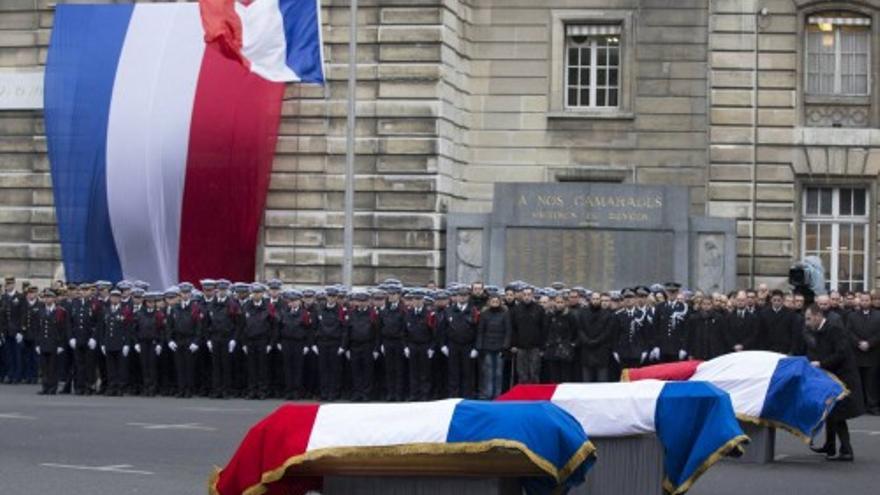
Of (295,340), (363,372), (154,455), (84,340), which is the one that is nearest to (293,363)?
(295,340)

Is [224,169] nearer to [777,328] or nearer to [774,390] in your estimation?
[777,328]

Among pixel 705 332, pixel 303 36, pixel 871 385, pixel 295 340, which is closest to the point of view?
pixel 871 385

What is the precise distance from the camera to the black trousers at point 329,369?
97.7 feet

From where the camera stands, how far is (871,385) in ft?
90.2

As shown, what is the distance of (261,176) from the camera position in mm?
36000

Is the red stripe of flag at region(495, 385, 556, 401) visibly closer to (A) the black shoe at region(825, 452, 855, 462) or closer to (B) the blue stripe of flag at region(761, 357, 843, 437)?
(B) the blue stripe of flag at region(761, 357, 843, 437)

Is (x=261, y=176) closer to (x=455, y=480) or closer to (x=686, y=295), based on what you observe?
(x=686, y=295)

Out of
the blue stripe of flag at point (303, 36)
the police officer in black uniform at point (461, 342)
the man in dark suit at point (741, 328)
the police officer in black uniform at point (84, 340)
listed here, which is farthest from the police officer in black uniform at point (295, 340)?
the man in dark suit at point (741, 328)

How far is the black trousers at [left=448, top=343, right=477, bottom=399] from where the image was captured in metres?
29.2

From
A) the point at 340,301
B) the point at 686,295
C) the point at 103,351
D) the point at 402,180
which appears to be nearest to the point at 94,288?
the point at 103,351

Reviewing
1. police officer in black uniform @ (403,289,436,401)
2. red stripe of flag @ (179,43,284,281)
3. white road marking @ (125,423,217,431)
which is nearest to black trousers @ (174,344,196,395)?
police officer in black uniform @ (403,289,436,401)

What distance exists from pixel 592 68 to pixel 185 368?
11227 mm

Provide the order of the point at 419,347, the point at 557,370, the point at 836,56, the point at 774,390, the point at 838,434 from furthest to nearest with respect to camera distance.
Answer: the point at 836,56
the point at 419,347
the point at 557,370
the point at 838,434
the point at 774,390

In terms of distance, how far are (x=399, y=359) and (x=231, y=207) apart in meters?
6.85
